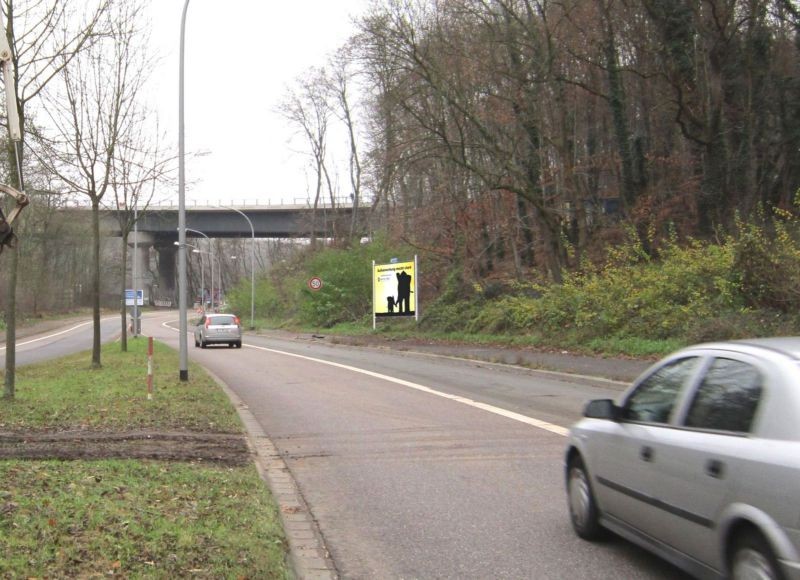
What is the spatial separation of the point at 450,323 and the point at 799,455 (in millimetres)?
28689

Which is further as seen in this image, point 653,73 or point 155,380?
point 653,73

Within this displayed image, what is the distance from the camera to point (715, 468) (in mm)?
3938

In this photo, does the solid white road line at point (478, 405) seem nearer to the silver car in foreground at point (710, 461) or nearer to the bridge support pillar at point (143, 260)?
the silver car in foreground at point (710, 461)

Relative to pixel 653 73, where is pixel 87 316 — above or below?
below

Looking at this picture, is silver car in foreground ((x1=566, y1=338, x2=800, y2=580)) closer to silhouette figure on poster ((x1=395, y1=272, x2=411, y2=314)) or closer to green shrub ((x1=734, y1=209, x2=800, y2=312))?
green shrub ((x1=734, y1=209, x2=800, y2=312))

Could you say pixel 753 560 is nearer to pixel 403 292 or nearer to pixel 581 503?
pixel 581 503

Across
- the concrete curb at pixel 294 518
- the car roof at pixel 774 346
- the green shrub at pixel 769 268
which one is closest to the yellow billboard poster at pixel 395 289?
the green shrub at pixel 769 268

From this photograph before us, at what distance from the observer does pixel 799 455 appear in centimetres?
341

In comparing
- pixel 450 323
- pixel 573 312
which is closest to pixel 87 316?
pixel 450 323

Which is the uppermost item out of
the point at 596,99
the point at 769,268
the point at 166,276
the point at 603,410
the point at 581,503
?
the point at 596,99

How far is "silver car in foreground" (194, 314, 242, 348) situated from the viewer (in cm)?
3534

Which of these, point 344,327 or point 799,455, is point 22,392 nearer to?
point 799,455

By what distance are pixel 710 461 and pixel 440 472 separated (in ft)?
14.8

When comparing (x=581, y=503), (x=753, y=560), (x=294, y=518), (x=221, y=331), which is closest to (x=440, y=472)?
(x=294, y=518)
